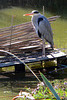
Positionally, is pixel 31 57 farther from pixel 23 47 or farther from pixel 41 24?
pixel 41 24

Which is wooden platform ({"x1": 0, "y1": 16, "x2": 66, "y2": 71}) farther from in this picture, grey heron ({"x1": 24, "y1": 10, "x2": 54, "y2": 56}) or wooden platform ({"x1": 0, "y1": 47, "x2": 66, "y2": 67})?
grey heron ({"x1": 24, "y1": 10, "x2": 54, "y2": 56})

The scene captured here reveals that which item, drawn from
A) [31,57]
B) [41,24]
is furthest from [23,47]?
[41,24]

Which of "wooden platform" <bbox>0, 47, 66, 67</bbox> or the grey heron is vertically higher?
the grey heron

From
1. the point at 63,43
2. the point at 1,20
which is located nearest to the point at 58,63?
the point at 63,43

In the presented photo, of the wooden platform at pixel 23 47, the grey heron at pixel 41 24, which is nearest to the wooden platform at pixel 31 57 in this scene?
the wooden platform at pixel 23 47

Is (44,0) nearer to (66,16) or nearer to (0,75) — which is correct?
(66,16)

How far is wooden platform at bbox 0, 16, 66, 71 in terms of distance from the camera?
16.4 feet

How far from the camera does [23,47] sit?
17.4 feet

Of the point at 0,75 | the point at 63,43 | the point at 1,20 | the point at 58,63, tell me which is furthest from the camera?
the point at 1,20

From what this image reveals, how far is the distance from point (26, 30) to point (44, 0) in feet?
36.7

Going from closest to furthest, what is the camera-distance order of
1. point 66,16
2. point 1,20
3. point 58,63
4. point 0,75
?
point 0,75, point 58,63, point 1,20, point 66,16

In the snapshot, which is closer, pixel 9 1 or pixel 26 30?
pixel 26 30

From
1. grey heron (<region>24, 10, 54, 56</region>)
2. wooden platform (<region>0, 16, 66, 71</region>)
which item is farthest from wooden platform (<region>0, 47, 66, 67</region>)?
grey heron (<region>24, 10, 54, 56</region>)

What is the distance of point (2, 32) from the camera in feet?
19.9
